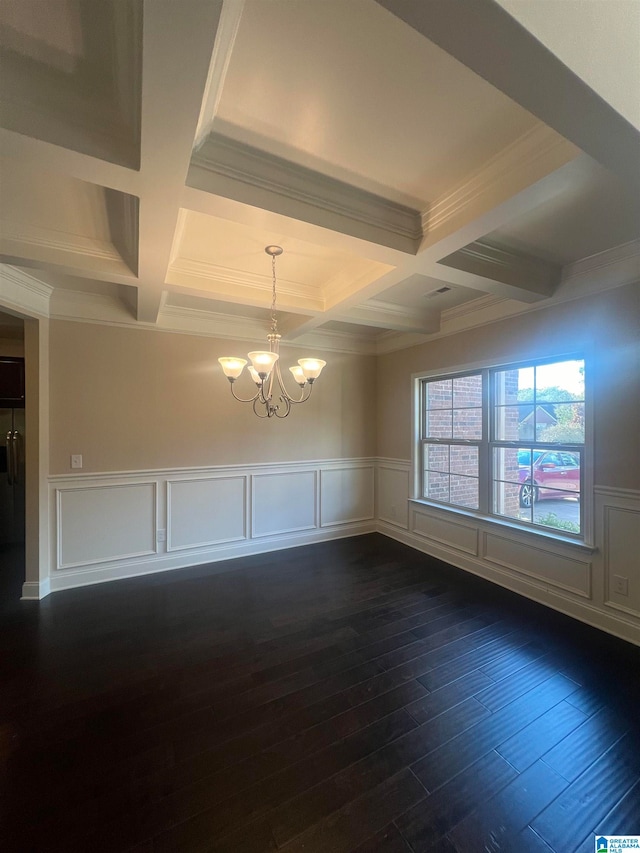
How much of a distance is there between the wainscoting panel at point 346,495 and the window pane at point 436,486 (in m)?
0.87

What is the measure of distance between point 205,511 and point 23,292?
2.46 m

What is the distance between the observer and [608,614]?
A: 8.07 ft

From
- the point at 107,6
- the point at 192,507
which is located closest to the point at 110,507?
the point at 192,507

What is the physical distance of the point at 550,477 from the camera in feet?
9.61

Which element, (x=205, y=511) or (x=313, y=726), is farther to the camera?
(x=205, y=511)

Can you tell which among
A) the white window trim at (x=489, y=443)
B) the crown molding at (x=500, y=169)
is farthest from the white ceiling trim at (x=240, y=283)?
the white window trim at (x=489, y=443)

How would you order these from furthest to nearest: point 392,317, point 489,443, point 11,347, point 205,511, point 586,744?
point 11,347, point 205,511, point 392,317, point 489,443, point 586,744

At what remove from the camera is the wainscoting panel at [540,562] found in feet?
8.61

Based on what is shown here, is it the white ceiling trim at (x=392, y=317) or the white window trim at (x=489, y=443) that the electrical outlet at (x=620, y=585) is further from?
the white ceiling trim at (x=392, y=317)

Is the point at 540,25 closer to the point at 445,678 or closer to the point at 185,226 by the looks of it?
the point at 185,226

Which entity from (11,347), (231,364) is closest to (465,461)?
(231,364)

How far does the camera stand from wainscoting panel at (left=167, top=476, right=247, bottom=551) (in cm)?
352

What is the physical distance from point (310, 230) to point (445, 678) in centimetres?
266

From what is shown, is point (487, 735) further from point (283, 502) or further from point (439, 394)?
point (439, 394)
